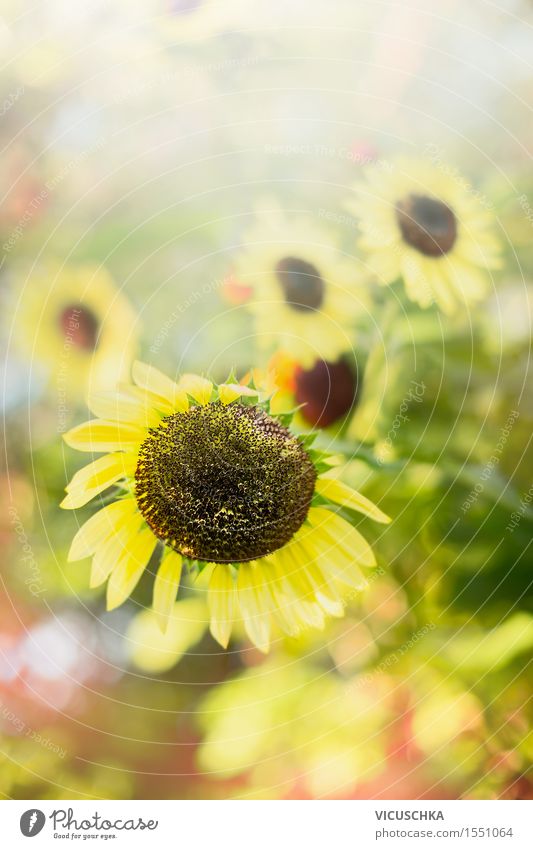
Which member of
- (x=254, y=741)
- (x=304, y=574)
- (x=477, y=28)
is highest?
(x=477, y=28)

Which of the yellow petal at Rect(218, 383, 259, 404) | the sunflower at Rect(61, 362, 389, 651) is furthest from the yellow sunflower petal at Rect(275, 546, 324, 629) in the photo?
the yellow petal at Rect(218, 383, 259, 404)

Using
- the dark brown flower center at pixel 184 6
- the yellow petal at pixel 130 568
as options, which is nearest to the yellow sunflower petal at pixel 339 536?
the yellow petal at pixel 130 568

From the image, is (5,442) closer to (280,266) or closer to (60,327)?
(60,327)

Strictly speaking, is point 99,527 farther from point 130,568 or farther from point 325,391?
point 325,391

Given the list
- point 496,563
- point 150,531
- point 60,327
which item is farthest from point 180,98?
point 496,563

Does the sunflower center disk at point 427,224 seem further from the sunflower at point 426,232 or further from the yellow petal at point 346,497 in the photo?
the yellow petal at point 346,497

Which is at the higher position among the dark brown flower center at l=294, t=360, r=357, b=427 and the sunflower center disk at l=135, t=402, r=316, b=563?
the dark brown flower center at l=294, t=360, r=357, b=427
